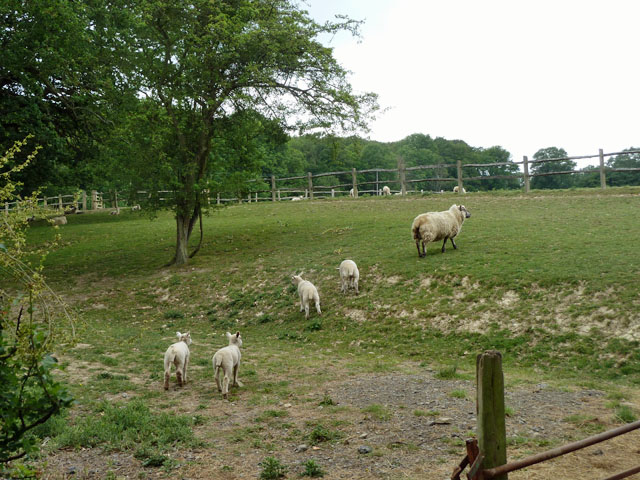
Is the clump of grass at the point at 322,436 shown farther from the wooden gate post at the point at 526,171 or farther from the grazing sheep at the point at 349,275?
the wooden gate post at the point at 526,171

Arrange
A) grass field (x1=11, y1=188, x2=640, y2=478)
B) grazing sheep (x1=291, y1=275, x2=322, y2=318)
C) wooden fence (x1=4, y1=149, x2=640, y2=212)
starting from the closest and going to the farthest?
grass field (x1=11, y1=188, x2=640, y2=478) < grazing sheep (x1=291, y1=275, x2=322, y2=318) < wooden fence (x1=4, y1=149, x2=640, y2=212)

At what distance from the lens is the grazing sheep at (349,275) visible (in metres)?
15.6

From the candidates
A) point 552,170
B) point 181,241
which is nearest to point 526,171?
point 181,241

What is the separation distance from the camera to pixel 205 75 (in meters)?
20.7

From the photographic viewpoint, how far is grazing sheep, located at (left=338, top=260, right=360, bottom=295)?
15.6 metres

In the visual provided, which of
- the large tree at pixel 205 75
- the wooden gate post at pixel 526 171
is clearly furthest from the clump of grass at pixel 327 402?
the wooden gate post at pixel 526 171

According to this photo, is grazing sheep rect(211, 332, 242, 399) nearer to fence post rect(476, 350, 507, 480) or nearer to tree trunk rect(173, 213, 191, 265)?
fence post rect(476, 350, 507, 480)

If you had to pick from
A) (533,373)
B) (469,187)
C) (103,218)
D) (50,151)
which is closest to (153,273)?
(50,151)

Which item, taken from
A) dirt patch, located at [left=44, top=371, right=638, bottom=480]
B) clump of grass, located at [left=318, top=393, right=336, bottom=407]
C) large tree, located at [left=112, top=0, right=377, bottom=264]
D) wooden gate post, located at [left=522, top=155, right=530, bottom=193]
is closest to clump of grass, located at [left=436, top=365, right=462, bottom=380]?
dirt patch, located at [left=44, top=371, right=638, bottom=480]

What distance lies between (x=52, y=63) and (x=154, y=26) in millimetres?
4256

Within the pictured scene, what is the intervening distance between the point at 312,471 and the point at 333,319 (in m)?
8.64

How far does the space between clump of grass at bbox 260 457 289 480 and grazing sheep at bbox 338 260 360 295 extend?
31.9ft

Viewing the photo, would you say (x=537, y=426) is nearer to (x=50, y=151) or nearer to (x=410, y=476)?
(x=410, y=476)

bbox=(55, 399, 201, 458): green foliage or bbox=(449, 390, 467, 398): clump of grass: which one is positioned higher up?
bbox=(55, 399, 201, 458): green foliage
